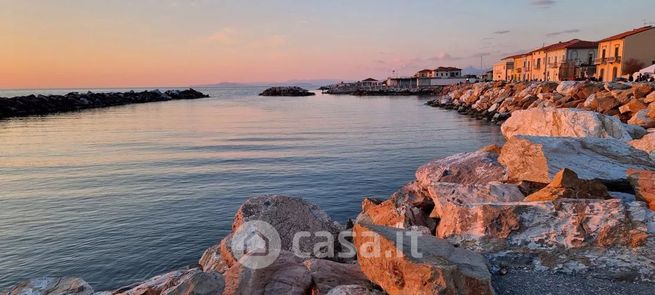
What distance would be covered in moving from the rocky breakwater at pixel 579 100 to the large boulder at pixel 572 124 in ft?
19.0

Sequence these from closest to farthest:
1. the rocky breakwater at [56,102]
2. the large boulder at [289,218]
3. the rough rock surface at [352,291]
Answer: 1. the rough rock surface at [352,291]
2. the large boulder at [289,218]
3. the rocky breakwater at [56,102]

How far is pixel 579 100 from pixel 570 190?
25296 millimetres

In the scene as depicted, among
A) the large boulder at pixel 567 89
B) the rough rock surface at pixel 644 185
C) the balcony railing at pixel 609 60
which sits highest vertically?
the balcony railing at pixel 609 60

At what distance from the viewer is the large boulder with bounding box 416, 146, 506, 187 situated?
881 cm

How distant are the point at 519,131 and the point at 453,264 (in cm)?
1256

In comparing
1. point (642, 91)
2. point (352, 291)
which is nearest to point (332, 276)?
point (352, 291)

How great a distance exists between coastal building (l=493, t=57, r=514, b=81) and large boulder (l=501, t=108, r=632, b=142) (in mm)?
76995

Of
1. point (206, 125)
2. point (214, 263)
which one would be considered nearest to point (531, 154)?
point (214, 263)

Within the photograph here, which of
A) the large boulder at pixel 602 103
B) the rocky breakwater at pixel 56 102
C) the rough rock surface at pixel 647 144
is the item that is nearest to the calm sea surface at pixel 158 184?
the large boulder at pixel 602 103

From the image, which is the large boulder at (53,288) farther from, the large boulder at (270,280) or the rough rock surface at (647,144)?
the rough rock surface at (647,144)

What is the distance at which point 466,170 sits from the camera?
9.14 meters

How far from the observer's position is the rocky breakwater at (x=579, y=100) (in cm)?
2136

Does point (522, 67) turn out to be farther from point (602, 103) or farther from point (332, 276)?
point (332, 276)

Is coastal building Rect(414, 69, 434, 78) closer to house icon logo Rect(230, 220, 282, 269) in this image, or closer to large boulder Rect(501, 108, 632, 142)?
large boulder Rect(501, 108, 632, 142)
